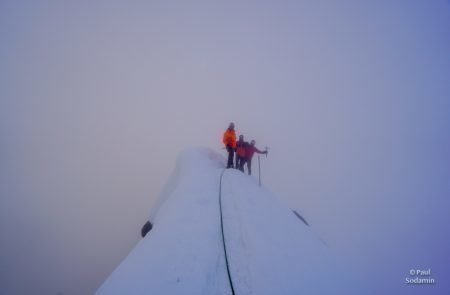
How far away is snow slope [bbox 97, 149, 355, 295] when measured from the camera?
3951 millimetres

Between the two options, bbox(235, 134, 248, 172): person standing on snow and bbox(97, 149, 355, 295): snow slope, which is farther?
bbox(235, 134, 248, 172): person standing on snow

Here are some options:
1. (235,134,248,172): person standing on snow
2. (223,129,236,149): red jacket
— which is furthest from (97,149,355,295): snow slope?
(235,134,248,172): person standing on snow

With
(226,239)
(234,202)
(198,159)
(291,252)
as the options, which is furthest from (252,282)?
(198,159)

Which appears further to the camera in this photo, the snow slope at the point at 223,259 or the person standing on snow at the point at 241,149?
the person standing on snow at the point at 241,149

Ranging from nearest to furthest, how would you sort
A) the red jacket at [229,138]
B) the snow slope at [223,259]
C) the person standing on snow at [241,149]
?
the snow slope at [223,259], the red jacket at [229,138], the person standing on snow at [241,149]

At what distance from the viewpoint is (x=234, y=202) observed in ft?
25.2

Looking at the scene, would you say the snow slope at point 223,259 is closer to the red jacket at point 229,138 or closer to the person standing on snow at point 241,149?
the red jacket at point 229,138

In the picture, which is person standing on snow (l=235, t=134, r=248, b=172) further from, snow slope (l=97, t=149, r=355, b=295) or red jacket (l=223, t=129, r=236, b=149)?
snow slope (l=97, t=149, r=355, b=295)

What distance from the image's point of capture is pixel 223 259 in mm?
4516

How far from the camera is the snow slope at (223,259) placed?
395cm

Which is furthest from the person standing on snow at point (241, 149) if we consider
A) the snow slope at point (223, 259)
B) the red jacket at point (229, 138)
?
the snow slope at point (223, 259)

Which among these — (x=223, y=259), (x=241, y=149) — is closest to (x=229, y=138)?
(x=241, y=149)

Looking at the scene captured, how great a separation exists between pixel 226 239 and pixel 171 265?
4.15 ft

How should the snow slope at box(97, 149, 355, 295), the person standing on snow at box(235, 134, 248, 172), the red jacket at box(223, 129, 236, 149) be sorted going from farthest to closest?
the person standing on snow at box(235, 134, 248, 172) < the red jacket at box(223, 129, 236, 149) < the snow slope at box(97, 149, 355, 295)
